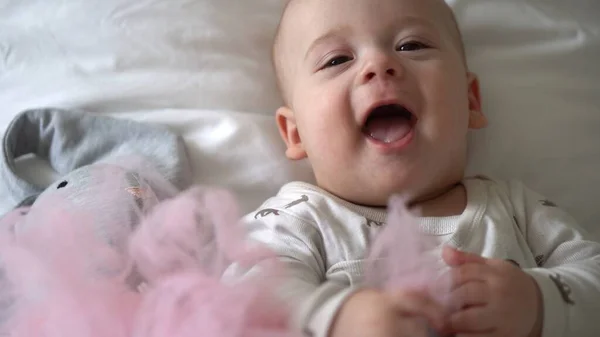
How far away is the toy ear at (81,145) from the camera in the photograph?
86 cm

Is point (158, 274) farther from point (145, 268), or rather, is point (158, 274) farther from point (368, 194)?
point (368, 194)

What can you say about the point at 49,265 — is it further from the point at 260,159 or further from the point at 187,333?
the point at 260,159

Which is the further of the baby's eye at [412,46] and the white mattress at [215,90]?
the white mattress at [215,90]

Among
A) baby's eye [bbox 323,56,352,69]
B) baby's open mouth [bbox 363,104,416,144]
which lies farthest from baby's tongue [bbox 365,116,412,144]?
baby's eye [bbox 323,56,352,69]

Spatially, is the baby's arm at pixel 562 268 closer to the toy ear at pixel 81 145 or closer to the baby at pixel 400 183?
the baby at pixel 400 183

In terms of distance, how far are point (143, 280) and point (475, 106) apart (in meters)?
0.60

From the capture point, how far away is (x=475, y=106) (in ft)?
3.04

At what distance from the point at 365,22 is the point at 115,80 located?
16.3 inches

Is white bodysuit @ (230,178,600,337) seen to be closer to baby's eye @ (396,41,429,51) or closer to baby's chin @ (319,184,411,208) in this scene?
baby's chin @ (319,184,411,208)

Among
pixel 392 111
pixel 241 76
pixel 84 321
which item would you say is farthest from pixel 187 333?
pixel 241 76

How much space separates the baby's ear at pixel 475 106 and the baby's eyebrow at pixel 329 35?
243 mm

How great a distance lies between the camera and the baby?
61 cm

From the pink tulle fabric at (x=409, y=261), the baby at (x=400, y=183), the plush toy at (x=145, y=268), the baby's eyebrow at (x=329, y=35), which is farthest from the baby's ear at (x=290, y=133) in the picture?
the pink tulle fabric at (x=409, y=261)

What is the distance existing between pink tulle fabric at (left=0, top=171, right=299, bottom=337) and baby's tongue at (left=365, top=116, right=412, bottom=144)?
23cm
